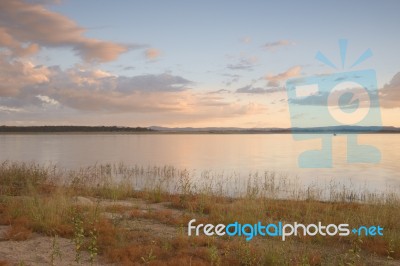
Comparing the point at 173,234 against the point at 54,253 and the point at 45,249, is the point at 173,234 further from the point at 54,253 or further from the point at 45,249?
the point at 54,253

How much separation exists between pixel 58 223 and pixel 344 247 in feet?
24.9

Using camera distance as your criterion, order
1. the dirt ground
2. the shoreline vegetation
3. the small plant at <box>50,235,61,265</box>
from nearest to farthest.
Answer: the small plant at <box>50,235,61,265</box> → the dirt ground → the shoreline vegetation

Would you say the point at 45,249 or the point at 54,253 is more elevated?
the point at 54,253

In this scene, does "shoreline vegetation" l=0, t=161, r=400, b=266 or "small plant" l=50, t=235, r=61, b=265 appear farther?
"shoreline vegetation" l=0, t=161, r=400, b=266

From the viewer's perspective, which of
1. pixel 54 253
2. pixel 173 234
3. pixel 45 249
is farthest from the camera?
pixel 173 234

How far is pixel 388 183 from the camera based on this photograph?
27.3m

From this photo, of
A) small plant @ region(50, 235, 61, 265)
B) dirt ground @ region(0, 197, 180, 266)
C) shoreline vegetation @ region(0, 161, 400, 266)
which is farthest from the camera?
shoreline vegetation @ region(0, 161, 400, 266)

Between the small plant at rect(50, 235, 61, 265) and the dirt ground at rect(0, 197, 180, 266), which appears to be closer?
the small plant at rect(50, 235, 61, 265)

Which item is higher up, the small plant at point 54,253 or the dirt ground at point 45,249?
the small plant at point 54,253

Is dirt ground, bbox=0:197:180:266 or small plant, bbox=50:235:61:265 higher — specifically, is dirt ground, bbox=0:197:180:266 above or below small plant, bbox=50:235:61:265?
below

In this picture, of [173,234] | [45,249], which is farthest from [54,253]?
[173,234]

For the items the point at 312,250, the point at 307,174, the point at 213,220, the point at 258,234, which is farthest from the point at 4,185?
the point at 307,174

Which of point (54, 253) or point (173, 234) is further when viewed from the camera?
point (173, 234)

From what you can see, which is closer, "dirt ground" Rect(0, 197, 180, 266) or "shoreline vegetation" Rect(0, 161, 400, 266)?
"dirt ground" Rect(0, 197, 180, 266)
